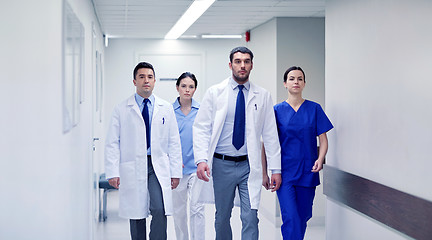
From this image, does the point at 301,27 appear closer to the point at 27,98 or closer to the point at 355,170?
the point at 355,170

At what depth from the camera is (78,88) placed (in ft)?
12.4

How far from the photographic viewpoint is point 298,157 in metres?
4.11

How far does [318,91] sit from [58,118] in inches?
164

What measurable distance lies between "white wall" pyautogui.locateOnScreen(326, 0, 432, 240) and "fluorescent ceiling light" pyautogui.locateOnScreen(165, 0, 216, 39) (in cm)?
166

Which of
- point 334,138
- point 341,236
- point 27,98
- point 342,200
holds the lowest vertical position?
point 341,236

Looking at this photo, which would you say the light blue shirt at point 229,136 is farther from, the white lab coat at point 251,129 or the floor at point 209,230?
the floor at point 209,230

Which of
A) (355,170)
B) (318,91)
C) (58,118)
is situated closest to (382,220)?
(355,170)

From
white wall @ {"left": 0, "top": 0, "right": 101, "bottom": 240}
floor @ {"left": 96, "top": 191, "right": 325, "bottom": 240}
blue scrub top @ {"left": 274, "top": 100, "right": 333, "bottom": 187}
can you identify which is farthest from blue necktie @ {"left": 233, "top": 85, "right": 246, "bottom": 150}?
floor @ {"left": 96, "top": 191, "right": 325, "bottom": 240}

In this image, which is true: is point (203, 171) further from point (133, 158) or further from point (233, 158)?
point (133, 158)

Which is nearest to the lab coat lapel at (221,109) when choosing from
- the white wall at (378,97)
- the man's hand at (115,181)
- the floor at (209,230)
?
the man's hand at (115,181)

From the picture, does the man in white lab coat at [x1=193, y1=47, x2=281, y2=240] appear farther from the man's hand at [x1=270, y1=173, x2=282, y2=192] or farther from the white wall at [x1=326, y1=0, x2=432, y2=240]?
the white wall at [x1=326, y1=0, x2=432, y2=240]

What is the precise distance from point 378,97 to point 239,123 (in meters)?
0.92

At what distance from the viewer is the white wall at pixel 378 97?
2.88m

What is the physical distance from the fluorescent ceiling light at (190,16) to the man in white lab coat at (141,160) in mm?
1844
